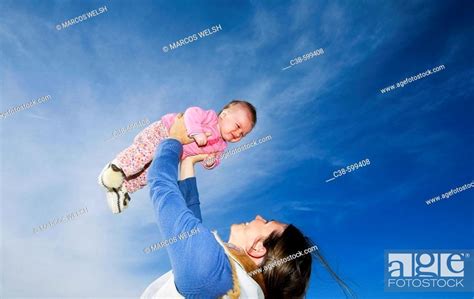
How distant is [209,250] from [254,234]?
0.41m

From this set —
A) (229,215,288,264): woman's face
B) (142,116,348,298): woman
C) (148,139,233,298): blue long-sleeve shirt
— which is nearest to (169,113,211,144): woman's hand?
(142,116,348,298): woman

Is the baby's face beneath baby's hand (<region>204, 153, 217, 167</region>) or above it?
above

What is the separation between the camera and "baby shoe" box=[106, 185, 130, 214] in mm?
2428

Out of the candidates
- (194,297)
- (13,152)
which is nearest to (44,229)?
(13,152)

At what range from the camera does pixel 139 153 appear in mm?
2375

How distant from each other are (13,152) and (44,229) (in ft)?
1.44

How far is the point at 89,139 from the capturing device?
8.51 ft

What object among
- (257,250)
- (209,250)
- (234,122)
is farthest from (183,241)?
(234,122)

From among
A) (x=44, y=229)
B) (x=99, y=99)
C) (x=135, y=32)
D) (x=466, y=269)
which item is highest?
(x=135, y=32)

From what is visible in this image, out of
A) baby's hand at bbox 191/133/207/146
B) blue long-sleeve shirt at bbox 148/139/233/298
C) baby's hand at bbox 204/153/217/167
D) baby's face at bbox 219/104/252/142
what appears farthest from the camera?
baby's hand at bbox 204/153/217/167

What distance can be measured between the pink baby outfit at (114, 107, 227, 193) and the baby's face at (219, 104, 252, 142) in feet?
0.11

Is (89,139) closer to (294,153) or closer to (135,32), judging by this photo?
(135,32)

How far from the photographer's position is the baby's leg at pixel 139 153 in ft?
7.79

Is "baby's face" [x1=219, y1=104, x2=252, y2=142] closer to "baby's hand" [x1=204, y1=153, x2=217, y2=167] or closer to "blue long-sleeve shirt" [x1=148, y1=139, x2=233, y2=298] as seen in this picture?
"baby's hand" [x1=204, y1=153, x2=217, y2=167]
